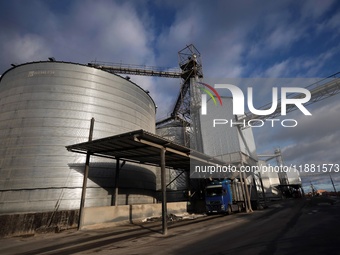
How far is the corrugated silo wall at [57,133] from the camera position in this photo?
16797mm

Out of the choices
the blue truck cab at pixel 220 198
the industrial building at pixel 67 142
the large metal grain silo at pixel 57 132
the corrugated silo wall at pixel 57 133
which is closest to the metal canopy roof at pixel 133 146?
the industrial building at pixel 67 142

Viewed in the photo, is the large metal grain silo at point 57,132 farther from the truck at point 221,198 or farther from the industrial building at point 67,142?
the truck at point 221,198

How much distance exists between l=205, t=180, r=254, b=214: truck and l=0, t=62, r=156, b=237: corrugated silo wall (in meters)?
7.27

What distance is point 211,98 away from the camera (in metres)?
28.6

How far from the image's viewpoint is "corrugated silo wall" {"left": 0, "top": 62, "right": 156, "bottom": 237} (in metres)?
16.8

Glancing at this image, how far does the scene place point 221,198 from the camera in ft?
66.3

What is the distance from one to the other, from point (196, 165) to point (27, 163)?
17694 millimetres

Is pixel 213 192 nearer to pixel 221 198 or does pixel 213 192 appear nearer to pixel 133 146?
pixel 221 198

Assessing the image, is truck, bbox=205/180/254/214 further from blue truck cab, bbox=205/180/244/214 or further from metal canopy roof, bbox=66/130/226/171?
metal canopy roof, bbox=66/130/226/171

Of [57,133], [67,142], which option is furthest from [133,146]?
[57,133]

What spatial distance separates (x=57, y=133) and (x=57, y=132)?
0.10 meters

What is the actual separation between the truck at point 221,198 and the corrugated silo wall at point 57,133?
23.9ft

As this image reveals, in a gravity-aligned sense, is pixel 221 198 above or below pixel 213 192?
below

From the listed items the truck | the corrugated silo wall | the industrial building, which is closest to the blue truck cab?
the truck
